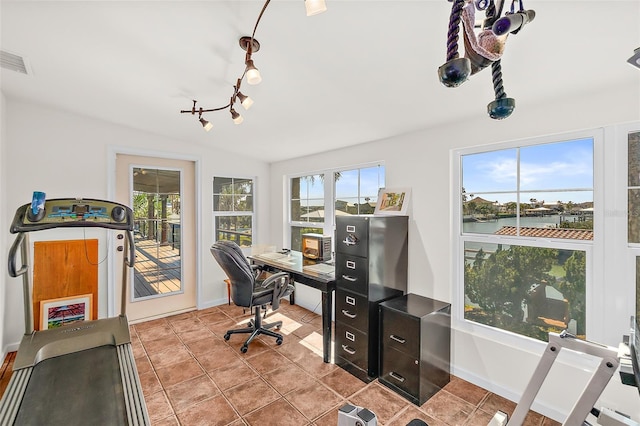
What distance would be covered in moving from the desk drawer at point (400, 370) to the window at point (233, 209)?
A: 2.88 m

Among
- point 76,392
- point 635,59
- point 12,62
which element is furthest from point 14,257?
point 635,59

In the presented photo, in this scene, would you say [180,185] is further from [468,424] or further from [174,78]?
[468,424]

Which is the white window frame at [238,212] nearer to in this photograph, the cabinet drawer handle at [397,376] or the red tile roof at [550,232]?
the cabinet drawer handle at [397,376]

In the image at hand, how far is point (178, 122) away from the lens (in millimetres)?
3299

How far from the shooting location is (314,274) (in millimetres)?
2932

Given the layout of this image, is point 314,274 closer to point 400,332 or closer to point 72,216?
point 400,332

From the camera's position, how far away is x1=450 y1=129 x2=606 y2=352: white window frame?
6.22ft

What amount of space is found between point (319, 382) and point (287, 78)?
247 cm

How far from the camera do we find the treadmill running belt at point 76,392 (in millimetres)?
1510

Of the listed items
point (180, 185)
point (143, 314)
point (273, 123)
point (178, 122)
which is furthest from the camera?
point (180, 185)

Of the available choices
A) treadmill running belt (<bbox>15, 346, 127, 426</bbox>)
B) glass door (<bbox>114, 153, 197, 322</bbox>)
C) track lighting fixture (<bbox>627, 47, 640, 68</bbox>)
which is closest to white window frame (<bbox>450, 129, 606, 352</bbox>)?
Answer: track lighting fixture (<bbox>627, 47, 640, 68</bbox>)

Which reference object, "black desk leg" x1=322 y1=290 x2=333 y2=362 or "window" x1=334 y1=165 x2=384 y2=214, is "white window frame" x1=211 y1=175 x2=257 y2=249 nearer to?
"window" x1=334 y1=165 x2=384 y2=214

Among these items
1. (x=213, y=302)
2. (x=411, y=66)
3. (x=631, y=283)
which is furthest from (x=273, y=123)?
(x=631, y=283)

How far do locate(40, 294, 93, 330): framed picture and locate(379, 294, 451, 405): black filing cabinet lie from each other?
319 cm
